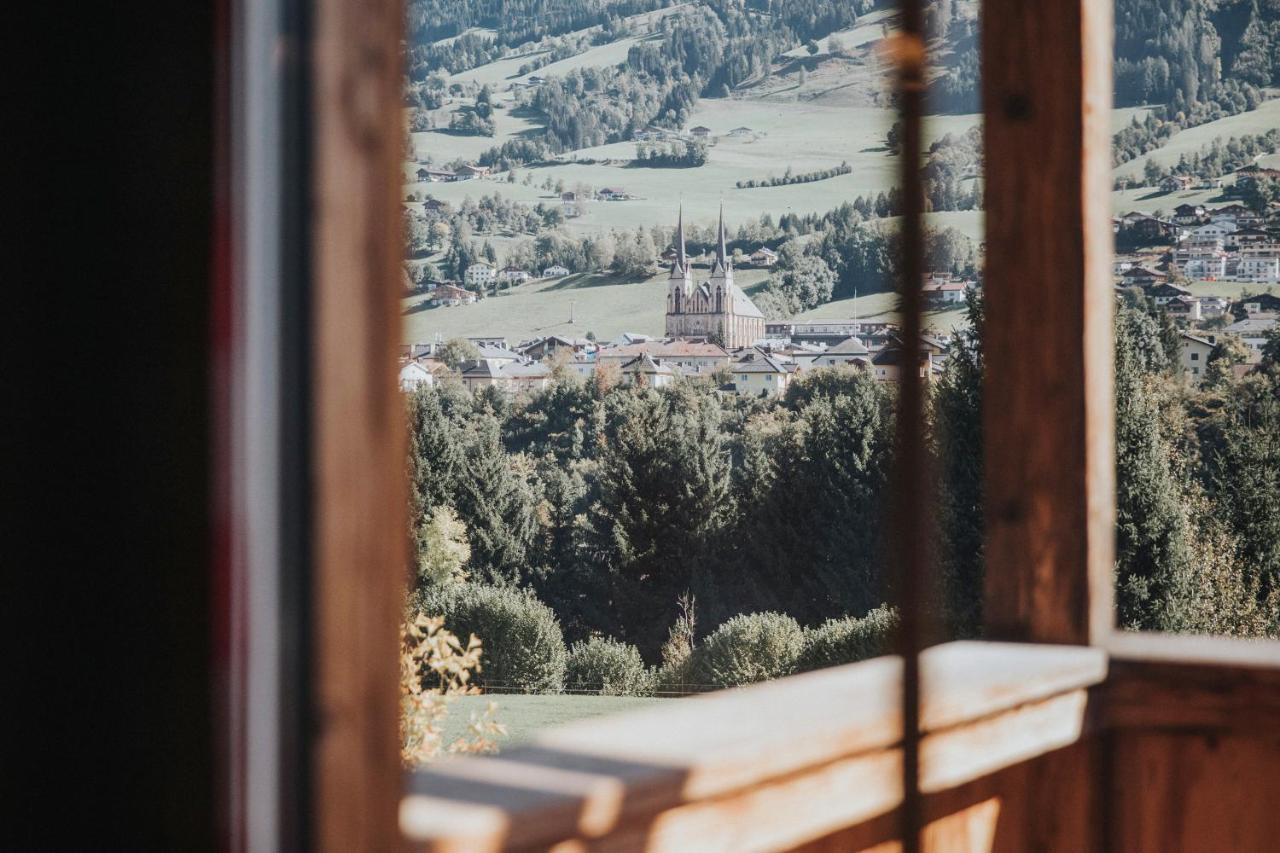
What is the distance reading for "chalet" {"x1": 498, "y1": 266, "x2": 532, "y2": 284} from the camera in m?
17.3

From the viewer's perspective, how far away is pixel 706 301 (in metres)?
18.3

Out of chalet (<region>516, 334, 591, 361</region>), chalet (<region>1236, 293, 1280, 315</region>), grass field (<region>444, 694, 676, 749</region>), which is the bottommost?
grass field (<region>444, 694, 676, 749</region>)

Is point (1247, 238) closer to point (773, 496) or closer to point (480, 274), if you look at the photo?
point (773, 496)

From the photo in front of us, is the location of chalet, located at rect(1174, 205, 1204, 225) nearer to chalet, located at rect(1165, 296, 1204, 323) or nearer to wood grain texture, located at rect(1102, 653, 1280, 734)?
chalet, located at rect(1165, 296, 1204, 323)

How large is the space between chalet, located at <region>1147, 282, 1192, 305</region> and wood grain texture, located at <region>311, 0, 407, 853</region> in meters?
15.9

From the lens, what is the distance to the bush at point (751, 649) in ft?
62.0

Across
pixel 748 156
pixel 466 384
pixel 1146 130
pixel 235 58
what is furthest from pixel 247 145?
pixel 748 156

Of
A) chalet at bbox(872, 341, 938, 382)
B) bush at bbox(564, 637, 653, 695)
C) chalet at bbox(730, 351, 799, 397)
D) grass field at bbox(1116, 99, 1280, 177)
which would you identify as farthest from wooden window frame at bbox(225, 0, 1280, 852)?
bush at bbox(564, 637, 653, 695)

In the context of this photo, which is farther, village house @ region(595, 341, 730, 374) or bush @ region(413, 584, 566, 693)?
village house @ region(595, 341, 730, 374)

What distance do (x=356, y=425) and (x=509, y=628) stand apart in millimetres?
17775

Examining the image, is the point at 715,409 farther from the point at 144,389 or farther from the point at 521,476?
the point at 144,389

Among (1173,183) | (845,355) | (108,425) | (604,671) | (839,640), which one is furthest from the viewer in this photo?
(839,640)

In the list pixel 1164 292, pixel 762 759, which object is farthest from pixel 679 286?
pixel 762 759

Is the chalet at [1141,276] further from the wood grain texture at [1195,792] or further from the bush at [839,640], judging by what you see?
the wood grain texture at [1195,792]
